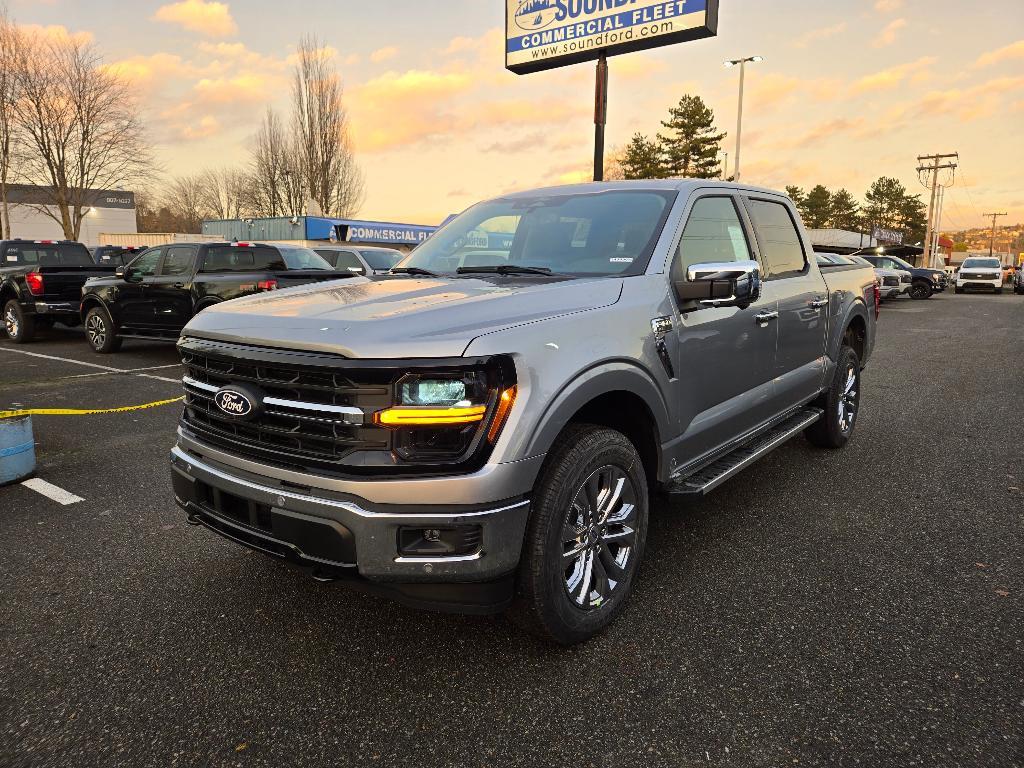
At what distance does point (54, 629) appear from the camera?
9.28ft

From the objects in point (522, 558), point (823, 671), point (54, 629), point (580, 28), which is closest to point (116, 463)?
point (54, 629)

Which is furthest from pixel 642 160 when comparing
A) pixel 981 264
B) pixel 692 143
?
pixel 981 264

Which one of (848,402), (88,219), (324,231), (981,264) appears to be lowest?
(848,402)

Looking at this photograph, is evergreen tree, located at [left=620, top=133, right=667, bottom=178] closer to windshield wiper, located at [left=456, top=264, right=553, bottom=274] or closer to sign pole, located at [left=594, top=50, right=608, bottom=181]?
sign pole, located at [left=594, top=50, right=608, bottom=181]

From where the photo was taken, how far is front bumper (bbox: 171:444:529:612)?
219 cm

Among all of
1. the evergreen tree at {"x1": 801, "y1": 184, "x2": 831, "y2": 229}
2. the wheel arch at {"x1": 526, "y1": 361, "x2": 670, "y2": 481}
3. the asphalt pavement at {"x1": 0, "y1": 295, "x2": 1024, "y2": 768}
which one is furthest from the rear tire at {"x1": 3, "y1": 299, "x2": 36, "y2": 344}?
the evergreen tree at {"x1": 801, "y1": 184, "x2": 831, "y2": 229}

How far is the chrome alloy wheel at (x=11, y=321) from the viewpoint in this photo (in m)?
12.3

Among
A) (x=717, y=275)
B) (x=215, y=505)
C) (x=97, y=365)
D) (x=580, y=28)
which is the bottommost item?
(x=97, y=365)

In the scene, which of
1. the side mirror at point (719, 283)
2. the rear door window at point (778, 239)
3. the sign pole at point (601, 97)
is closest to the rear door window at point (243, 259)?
the rear door window at point (778, 239)

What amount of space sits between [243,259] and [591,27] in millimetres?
12400

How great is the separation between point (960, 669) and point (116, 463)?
17.0 feet

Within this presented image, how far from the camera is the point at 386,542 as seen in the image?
2.19m

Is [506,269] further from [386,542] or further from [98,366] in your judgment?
[98,366]

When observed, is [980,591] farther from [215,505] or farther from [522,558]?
[215,505]
